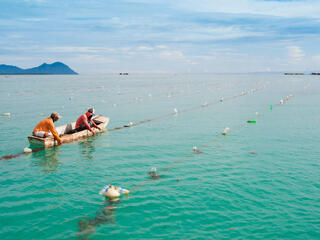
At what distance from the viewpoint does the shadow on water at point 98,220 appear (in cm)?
928

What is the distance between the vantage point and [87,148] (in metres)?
19.7

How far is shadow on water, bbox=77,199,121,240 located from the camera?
30.4 ft

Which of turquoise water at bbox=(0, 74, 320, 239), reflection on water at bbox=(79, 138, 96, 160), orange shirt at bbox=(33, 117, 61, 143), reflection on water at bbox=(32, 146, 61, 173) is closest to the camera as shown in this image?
turquoise water at bbox=(0, 74, 320, 239)

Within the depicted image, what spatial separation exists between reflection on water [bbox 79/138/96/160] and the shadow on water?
6.88 metres

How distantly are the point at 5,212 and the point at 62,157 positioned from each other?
7.09 m

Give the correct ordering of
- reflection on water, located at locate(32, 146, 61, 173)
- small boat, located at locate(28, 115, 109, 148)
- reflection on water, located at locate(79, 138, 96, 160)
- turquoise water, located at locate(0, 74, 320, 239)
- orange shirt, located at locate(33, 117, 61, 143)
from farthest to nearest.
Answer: small boat, located at locate(28, 115, 109, 148), orange shirt, located at locate(33, 117, 61, 143), reflection on water, located at locate(79, 138, 96, 160), reflection on water, located at locate(32, 146, 61, 173), turquoise water, located at locate(0, 74, 320, 239)

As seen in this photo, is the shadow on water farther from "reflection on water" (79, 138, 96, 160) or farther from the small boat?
the small boat

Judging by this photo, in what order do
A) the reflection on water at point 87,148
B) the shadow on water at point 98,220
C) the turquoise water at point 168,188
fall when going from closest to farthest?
the shadow on water at point 98,220 → the turquoise water at point 168,188 → the reflection on water at point 87,148

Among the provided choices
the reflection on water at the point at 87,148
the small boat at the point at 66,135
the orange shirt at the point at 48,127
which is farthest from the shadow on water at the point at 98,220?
the small boat at the point at 66,135

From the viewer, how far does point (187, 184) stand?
12.9 metres

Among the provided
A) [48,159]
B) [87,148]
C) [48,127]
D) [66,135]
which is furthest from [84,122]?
[48,159]

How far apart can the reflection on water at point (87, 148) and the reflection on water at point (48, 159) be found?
1.53 meters

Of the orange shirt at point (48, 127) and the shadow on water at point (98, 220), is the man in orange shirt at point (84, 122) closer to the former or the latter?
the orange shirt at point (48, 127)

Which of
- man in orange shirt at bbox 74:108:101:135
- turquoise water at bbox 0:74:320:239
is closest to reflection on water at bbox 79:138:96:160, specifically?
turquoise water at bbox 0:74:320:239
